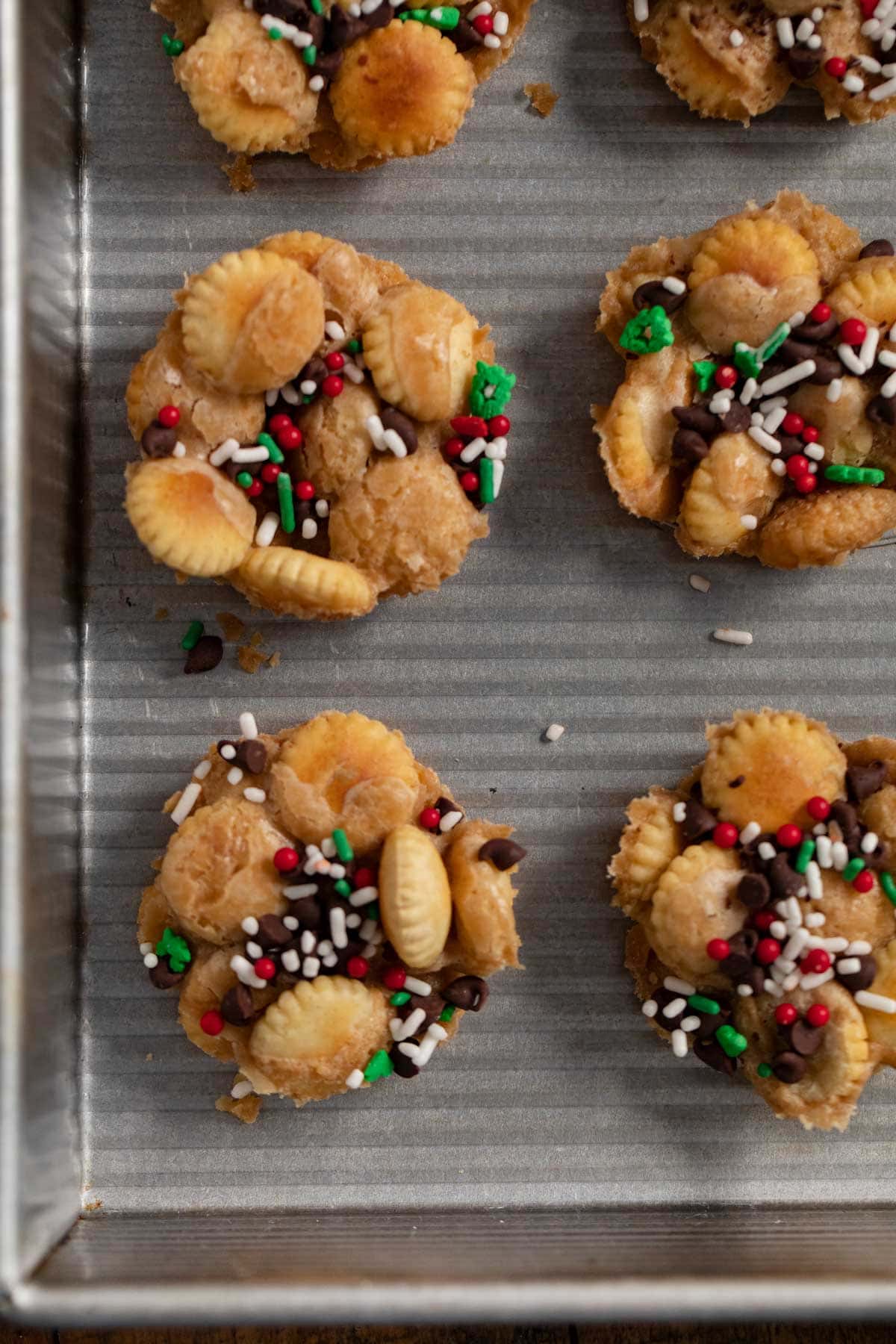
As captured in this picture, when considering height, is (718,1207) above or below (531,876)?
below

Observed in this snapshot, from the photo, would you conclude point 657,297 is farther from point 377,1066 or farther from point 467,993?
point 377,1066

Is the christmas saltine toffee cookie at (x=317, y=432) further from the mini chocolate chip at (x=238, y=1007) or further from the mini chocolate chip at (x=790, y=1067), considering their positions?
the mini chocolate chip at (x=790, y=1067)

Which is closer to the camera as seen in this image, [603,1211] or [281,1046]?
[281,1046]

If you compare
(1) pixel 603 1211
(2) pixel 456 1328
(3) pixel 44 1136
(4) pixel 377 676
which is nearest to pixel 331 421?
(4) pixel 377 676

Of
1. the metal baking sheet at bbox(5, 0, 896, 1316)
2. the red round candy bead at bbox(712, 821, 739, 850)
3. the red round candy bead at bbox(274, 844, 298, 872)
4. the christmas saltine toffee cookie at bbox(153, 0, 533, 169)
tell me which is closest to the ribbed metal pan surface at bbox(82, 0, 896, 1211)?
the metal baking sheet at bbox(5, 0, 896, 1316)

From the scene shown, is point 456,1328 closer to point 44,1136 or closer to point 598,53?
point 44,1136

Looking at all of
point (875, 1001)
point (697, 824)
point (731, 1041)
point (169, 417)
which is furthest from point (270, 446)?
point (875, 1001)
